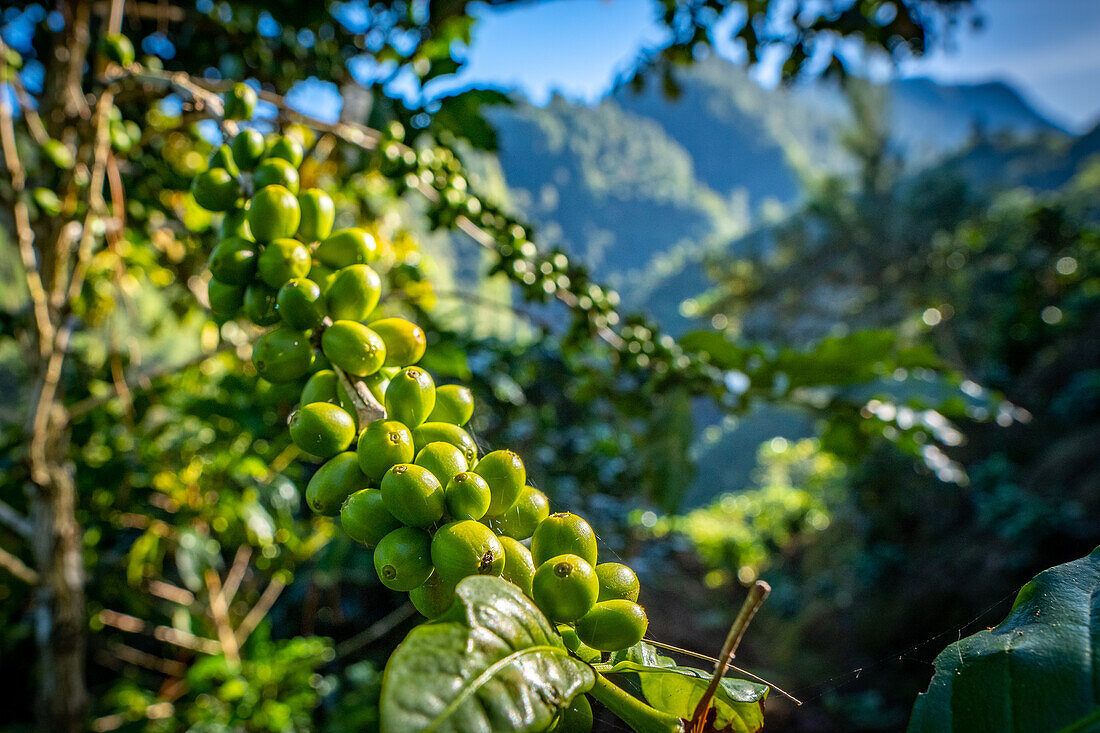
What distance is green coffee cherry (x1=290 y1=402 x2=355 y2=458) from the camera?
1.58 feet

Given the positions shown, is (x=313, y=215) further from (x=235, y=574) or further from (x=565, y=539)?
(x=235, y=574)

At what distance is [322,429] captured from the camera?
1.59 feet

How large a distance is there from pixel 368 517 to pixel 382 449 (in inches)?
2.1

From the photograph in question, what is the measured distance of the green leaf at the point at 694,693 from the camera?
40 cm

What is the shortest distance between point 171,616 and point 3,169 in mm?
1799

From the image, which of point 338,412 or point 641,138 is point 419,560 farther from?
point 641,138

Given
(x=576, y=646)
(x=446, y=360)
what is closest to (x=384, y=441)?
(x=576, y=646)

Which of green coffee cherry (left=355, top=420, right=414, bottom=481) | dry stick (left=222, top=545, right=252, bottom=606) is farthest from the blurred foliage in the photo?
green coffee cherry (left=355, top=420, right=414, bottom=481)

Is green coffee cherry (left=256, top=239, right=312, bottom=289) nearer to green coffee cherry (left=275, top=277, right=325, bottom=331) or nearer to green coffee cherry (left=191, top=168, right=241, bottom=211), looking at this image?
green coffee cherry (left=275, top=277, right=325, bottom=331)

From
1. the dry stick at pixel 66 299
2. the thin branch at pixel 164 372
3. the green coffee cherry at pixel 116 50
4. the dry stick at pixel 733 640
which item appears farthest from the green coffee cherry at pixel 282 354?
the green coffee cherry at pixel 116 50

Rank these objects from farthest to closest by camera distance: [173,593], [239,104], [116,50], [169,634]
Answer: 1. [173,593]
2. [169,634]
3. [116,50]
4. [239,104]

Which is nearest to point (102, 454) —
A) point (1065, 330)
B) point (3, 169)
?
point (3, 169)

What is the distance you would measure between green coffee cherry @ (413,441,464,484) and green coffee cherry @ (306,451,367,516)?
65mm

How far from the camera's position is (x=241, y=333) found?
1.69m
